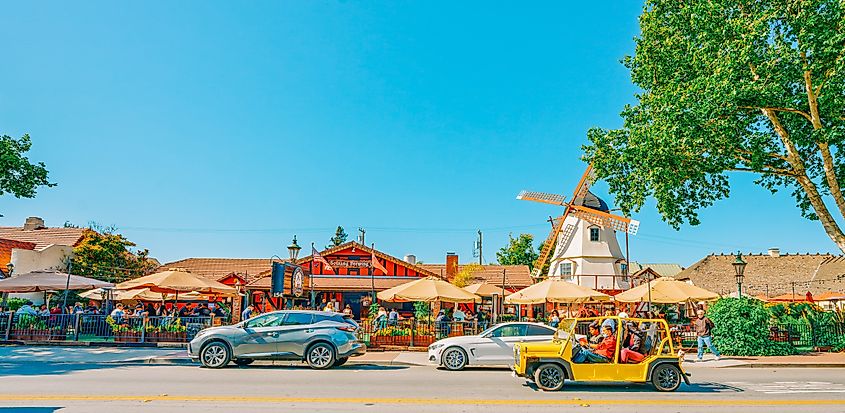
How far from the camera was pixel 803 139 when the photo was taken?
20391 mm

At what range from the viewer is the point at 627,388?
500 inches

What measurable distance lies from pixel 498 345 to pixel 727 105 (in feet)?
30.3

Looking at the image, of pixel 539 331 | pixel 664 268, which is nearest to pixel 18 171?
pixel 539 331

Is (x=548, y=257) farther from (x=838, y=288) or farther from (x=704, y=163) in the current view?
(x=704, y=163)

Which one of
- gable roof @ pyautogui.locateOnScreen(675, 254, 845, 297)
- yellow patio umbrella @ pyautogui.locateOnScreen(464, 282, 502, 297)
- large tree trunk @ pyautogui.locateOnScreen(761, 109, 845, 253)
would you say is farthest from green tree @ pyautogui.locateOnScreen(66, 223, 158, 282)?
gable roof @ pyautogui.locateOnScreen(675, 254, 845, 297)

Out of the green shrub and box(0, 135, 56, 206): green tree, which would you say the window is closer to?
the green shrub

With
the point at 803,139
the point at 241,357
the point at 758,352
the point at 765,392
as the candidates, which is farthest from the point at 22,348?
the point at 803,139

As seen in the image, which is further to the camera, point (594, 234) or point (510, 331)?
point (594, 234)

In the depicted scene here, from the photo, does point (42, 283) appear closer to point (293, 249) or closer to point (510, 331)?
point (293, 249)

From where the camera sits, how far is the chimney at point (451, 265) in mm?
45263

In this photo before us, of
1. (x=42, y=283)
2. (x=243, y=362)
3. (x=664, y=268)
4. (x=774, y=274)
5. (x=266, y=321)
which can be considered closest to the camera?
(x=266, y=321)

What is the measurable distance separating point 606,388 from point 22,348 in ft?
61.1

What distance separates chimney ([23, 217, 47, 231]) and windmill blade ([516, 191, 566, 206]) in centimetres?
3790

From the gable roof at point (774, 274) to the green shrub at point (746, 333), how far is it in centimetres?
3481
